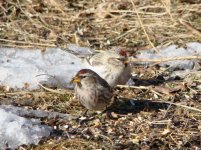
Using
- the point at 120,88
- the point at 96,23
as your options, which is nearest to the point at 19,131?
the point at 120,88

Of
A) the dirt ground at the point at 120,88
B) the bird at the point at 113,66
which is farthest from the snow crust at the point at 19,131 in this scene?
the bird at the point at 113,66

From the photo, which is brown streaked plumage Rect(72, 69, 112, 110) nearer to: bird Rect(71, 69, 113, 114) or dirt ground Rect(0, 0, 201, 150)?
bird Rect(71, 69, 113, 114)

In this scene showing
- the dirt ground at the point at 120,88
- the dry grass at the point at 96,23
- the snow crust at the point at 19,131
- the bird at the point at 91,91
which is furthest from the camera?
the dry grass at the point at 96,23

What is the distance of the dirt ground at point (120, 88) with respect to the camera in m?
5.59

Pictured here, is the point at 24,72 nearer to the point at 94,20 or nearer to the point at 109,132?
the point at 109,132

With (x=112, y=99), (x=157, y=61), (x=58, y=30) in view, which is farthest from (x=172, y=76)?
(x=58, y=30)

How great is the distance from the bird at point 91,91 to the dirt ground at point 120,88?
0.16 metres

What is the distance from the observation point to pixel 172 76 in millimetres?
7270

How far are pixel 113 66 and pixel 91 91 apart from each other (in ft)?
3.17

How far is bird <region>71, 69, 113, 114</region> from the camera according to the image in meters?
5.88

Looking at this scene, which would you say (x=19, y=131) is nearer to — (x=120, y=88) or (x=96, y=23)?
(x=120, y=88)

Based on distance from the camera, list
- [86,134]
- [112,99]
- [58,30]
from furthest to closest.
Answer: [58,30], [112,99], [86,134]

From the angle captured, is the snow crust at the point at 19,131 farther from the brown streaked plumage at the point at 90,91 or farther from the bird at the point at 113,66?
the bird at the point at 113,66

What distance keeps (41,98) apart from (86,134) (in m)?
1.01
